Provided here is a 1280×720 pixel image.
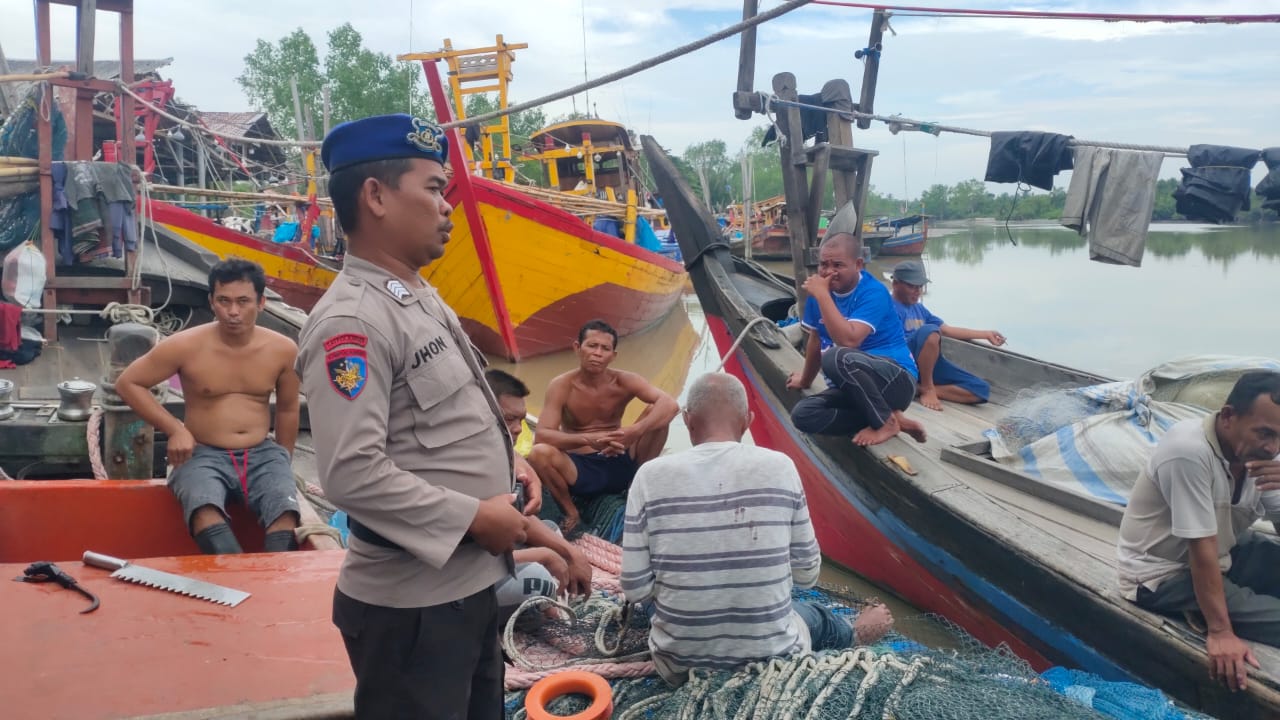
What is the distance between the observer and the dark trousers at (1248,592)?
2.49 m

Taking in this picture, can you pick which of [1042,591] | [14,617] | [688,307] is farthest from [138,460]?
[688,307]

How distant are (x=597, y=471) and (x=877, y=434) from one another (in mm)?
1428

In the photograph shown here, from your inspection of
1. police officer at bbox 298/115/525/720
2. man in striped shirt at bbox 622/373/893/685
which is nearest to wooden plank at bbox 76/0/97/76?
police officer at bbox 298/115/525/720

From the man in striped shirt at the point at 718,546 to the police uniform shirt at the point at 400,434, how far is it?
0.77 m

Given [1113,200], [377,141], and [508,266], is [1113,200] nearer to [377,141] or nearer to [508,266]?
[377,141]

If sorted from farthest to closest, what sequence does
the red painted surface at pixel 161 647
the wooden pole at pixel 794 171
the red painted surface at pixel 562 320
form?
1. the red painted surface at pixel 562 320
2. the wooden pole at pixel 794 171
3. the red painted surface at pixel 161 647

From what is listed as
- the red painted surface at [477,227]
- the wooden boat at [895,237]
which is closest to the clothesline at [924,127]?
the red painted surface at [477,227]

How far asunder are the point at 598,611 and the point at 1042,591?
1.63 metres

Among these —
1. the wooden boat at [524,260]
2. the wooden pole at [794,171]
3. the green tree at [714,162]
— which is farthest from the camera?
the green tree at [714,162]

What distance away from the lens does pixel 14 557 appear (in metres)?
2.62

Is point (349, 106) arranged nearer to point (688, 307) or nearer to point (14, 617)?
point (688, 307)

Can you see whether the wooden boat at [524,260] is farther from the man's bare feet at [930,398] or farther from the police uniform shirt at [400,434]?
the police uniform shirt at [400,434]

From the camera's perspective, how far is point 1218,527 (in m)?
2.47

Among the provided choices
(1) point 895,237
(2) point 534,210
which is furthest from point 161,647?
(1) point 895,237
